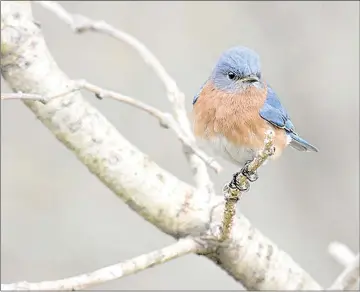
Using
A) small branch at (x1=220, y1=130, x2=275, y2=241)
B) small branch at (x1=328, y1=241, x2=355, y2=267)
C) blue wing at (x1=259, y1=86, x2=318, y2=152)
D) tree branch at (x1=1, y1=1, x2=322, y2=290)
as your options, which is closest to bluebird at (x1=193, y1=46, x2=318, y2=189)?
blue wing at (x1=259, y1=86, x2=318, y2=152)

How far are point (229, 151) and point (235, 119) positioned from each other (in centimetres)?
9

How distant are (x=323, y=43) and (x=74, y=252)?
5.61 feet

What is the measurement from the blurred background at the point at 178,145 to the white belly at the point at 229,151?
5.61 feet

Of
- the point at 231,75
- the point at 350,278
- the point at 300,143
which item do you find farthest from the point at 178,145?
the point at 350,278

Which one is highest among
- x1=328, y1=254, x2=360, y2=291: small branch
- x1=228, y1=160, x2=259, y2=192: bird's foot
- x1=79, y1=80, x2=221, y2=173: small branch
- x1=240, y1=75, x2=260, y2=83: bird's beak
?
x1=240, y1=75, x2=260, y2=83: bird's beak

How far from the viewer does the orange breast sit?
82.6 inches

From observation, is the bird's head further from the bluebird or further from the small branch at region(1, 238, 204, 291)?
the small branch at region(1, 238, 204, 291)

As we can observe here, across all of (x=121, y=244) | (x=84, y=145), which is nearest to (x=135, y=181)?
(x=84, y=145)

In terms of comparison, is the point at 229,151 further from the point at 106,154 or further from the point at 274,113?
the point at 106,154

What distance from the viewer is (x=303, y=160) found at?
4293 mm

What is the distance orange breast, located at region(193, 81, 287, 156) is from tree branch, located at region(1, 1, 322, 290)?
166 millimetres

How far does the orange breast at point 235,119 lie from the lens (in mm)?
2098

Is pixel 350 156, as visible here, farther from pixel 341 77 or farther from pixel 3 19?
pixel 3 19

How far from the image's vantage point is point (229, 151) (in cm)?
210
